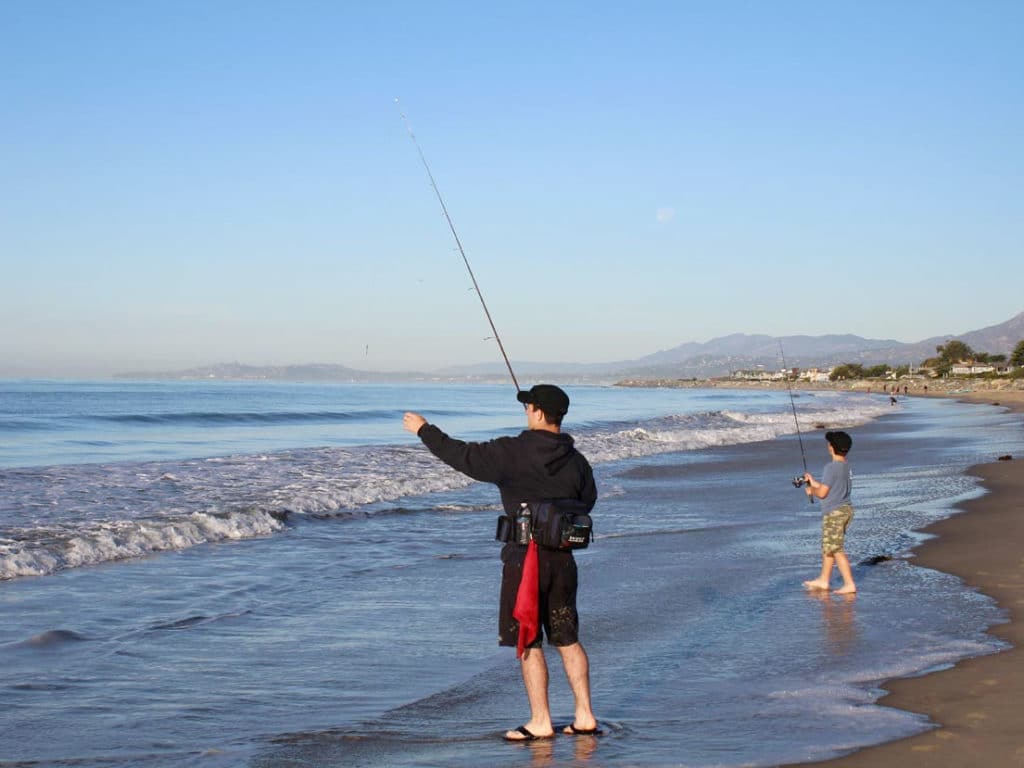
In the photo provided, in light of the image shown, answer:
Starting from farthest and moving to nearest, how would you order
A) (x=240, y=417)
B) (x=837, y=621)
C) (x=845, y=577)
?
(x=240, y=417) → (x=845, y=577) → (x=837, y=621)

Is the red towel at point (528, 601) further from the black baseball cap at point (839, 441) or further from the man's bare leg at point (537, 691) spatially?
the black baseball cap at point (839, 441)

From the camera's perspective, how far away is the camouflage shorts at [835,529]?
8.30 m

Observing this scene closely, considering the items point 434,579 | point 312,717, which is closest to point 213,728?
point 312,717

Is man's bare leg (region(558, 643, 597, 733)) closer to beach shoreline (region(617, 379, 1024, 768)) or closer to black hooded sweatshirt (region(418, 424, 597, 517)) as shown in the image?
black hooded sweatshirt (region(418, 424, 597, 517))

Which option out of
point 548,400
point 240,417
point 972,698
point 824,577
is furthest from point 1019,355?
point 548,400

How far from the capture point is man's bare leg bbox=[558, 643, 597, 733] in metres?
4.85

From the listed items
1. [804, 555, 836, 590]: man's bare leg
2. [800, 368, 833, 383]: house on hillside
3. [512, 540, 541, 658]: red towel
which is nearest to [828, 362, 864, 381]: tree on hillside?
[800, 368, 833, 383]: house on hillside

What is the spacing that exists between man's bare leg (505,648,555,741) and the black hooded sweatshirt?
0.63 meters

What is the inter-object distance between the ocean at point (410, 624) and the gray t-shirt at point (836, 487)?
643mm

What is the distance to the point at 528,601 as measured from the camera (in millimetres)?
4730

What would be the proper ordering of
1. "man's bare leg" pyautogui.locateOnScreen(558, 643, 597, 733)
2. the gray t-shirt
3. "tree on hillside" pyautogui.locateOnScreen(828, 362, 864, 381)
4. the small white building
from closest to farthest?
"man's bare leg" pyautogui.locateOnScreen(558, 643, 597, 733), the gray t-shirt, the small white building, "tree on hillside" pyautogui.locateOnScreen(828, 362, 864, 381)

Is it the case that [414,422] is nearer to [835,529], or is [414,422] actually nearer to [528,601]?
[528,601]

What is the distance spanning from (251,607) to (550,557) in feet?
12.4

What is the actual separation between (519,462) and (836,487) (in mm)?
4677
